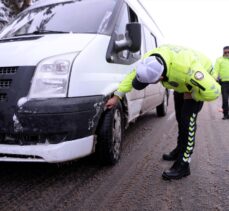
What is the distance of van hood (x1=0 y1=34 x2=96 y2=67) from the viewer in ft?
9.77

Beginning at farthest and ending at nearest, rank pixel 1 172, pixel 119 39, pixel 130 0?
pixel 130 0, pixel 119 39, pixel 1 172

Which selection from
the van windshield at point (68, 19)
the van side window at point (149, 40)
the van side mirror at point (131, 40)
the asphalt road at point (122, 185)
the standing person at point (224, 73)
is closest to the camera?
the asphalt road at point (122, 185)

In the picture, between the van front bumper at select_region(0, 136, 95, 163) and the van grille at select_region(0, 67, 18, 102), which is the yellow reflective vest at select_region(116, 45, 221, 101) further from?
the van grille at select_region(0, 67, 18, 102)

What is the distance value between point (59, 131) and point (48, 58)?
0.66 m

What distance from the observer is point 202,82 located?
2.90 meters

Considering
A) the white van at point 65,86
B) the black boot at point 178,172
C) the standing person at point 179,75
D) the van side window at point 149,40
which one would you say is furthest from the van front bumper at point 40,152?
the van side window at point 149,40

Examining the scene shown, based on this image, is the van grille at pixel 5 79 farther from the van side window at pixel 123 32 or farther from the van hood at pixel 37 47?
the van side window at pixel 123 32

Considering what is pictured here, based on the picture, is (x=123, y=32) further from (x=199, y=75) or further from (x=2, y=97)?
(x=2, y=97)

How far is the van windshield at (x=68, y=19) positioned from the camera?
371 centimetres

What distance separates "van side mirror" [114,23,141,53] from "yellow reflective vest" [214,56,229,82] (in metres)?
4.71

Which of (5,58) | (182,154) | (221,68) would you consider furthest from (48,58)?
(221,68)

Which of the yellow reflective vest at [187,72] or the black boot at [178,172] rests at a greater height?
the yellow reflective vest at [187,72]

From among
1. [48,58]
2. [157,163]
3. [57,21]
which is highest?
[57,21]

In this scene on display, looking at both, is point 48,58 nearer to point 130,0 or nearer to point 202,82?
point 202,82
